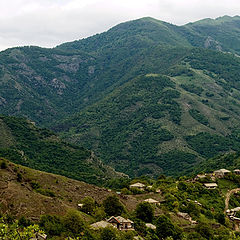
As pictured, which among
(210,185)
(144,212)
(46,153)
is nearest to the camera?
(144,212)

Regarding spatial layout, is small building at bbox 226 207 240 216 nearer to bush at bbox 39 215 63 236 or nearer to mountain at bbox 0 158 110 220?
mountain at bbox 0 158 110 220

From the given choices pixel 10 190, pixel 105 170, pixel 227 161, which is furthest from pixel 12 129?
pixel 10 190

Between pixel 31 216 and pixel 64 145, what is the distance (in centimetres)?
13030

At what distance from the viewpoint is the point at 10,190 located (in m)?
61.5

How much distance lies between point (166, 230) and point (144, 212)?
6692 millimetres

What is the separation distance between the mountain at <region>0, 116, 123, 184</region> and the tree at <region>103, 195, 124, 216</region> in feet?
231

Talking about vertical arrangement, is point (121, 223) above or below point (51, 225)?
below

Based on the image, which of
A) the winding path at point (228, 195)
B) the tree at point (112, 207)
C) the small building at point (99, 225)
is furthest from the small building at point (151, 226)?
the winding path at point (228, 195)

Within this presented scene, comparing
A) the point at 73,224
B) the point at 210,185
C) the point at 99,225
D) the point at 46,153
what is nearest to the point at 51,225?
the point at 73,224

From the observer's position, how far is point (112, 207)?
226ft

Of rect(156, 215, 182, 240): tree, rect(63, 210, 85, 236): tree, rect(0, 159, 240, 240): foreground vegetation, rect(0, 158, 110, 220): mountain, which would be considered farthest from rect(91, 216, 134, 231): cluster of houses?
rect(0, 158, 110, 220): mountain

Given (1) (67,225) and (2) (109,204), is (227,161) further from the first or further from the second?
(1) (67,225)

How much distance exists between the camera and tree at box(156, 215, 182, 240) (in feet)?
213

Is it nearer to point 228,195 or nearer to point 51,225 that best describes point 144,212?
point 51,225
